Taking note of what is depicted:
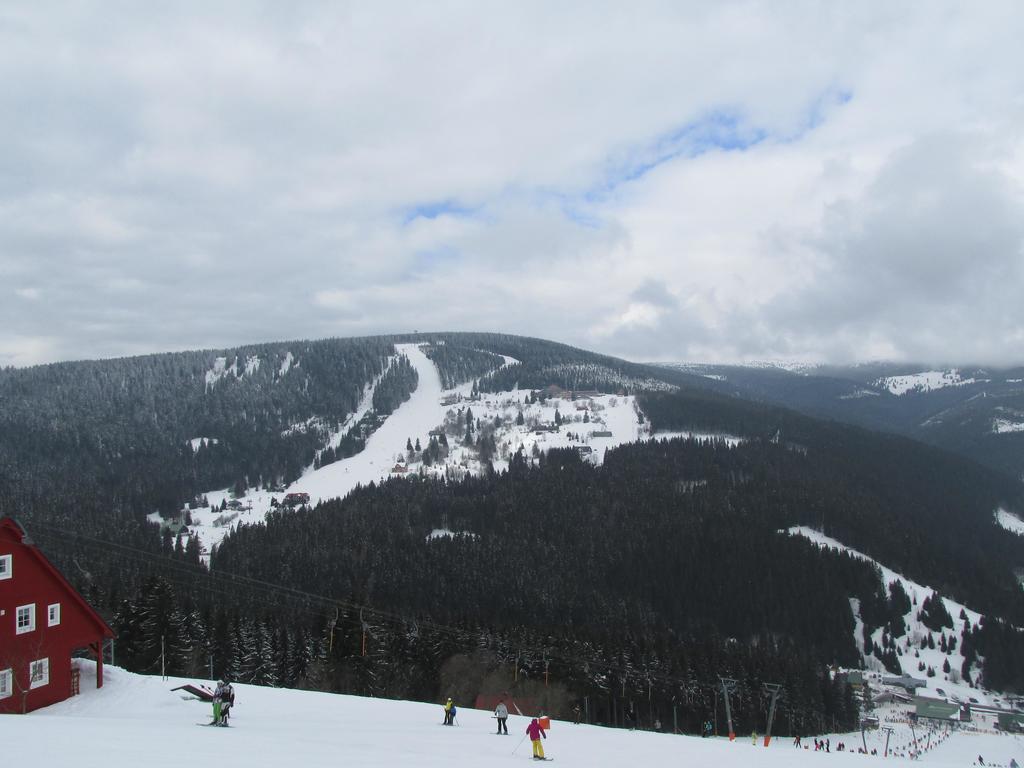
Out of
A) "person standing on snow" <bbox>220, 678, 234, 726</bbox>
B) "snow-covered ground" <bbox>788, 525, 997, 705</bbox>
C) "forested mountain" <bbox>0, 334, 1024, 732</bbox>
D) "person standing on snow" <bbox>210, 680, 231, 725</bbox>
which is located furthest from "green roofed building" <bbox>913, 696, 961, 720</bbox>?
"person standing on snow" <bbox>210, 680, 231, 725</bbox>

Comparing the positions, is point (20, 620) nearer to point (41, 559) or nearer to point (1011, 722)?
point (41, 559)

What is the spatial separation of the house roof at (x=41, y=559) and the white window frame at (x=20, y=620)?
164 cm

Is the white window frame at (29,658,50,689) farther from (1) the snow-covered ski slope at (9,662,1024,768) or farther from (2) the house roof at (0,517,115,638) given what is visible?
(2) the house roof at (0,517,115,638)

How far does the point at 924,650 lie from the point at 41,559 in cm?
16102

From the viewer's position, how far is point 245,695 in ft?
102

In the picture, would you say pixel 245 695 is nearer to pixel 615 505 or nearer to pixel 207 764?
pixel 207 764


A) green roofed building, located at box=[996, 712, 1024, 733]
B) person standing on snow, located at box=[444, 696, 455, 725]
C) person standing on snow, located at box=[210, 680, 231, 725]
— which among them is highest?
person standing on snow, located at box=[210, 680, 231, 725]

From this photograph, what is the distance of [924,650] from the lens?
462 feet

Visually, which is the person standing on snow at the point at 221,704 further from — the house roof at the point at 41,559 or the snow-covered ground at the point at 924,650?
the snow-covered ground at the point at 924,650

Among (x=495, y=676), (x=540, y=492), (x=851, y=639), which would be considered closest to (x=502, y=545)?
(x=540, y=492)

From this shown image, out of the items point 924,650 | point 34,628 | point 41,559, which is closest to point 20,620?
point 34,628

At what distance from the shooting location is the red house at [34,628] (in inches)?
1125

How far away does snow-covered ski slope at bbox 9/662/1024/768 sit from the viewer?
1560cm

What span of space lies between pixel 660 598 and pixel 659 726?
79040mm
